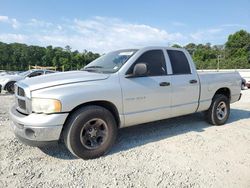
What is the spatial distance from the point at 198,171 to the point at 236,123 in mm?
3416

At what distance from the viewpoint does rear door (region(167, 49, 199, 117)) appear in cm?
521

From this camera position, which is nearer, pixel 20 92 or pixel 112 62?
pixel 20 92

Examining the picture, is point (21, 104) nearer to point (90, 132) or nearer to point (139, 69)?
point (90, 132)

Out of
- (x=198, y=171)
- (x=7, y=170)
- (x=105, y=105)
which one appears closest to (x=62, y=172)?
(x=7, y=170)

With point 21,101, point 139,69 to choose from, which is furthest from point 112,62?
point 21,101

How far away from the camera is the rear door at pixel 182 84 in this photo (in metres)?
5.21

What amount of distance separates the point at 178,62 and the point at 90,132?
2562mm

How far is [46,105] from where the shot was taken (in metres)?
3.68

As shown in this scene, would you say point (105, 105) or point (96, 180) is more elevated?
point (105, 105)

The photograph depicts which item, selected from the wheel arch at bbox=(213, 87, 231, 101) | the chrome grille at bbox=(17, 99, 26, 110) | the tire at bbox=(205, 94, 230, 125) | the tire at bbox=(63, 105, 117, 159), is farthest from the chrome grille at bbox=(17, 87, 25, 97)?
the wheel arch at bbox=(213, 87, 231, 101)

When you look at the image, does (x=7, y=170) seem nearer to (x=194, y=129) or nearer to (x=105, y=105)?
(x=105, y=105)

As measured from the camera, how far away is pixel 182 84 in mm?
5297

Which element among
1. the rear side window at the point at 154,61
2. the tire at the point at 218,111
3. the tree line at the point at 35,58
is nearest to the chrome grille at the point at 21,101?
the rear side window at the point at 154,61

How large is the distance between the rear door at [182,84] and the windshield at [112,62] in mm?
1015
